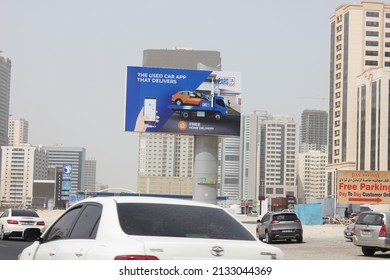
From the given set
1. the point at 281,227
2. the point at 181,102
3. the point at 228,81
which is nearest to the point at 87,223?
the point at 281,227

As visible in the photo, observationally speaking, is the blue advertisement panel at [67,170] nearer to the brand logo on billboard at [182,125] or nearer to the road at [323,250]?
the brand logo on billboard at [182,125]

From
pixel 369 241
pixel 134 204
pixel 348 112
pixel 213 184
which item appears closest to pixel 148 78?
pixel 213 184

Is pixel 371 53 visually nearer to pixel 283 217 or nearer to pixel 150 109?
pixel 150 109

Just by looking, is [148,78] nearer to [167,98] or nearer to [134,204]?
[167,98]

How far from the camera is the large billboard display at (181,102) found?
65062 mm

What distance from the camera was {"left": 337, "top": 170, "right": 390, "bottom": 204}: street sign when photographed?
67812 mm

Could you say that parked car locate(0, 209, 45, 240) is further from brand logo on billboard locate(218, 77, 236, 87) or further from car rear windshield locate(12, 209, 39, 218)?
brand logo on billboard locate(218, 77, 236, 87)

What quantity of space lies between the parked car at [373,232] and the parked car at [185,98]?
40.2m

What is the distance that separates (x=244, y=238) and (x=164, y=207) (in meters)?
0.73

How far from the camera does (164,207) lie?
6852 millimetres

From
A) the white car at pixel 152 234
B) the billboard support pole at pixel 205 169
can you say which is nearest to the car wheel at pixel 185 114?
the billboard support pole at pixel 205 169

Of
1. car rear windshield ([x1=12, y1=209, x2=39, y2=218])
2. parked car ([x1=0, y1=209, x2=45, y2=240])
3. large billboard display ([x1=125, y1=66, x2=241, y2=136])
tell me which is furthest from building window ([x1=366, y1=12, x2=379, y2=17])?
parked car ([x1=0, y1=209, x2=45, y2=240])

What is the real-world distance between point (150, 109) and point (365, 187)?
64.5 ft

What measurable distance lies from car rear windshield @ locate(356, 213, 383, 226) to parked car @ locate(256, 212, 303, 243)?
39.0 feet
